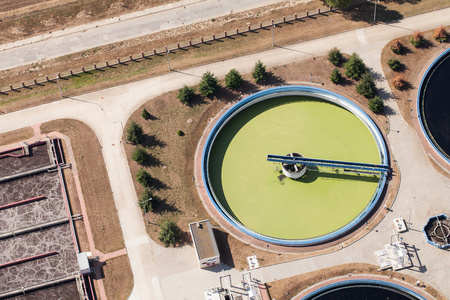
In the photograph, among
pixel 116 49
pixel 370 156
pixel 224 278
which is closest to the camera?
pixel 224 278

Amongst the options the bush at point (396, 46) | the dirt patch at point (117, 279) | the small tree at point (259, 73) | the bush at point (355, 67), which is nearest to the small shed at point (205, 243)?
the dirt patch at point (117, 279)

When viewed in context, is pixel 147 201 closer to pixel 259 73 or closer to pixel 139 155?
pixel 139 155

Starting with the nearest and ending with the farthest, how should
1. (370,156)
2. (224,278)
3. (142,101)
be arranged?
(224,278) → (370,156) → (142,101)

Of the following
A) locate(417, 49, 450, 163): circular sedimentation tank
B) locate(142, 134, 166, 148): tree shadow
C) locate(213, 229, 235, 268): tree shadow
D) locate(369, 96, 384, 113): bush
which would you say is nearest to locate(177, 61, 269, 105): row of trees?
locate(142, 134, 166, 148): tree shadow

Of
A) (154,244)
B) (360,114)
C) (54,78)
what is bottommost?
(154,244)

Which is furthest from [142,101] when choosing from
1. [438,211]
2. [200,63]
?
[438,211]

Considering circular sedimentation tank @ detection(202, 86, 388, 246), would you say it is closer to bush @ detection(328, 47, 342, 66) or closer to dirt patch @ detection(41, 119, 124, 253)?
bush @ detection(328, 47, 342, 66)

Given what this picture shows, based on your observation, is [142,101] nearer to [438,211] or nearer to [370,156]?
[370,156]

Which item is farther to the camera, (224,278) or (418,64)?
(418,64)
